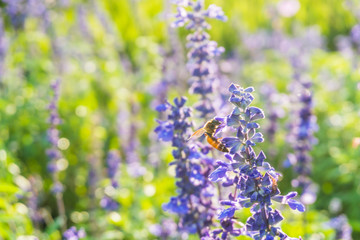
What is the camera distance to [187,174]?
240 centimetres

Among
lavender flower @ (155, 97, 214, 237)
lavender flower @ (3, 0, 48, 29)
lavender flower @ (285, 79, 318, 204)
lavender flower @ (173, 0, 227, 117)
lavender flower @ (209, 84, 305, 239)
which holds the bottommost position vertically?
lavender flower @ (209, 84, 305, 239)

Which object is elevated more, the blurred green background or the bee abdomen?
the blurred green background

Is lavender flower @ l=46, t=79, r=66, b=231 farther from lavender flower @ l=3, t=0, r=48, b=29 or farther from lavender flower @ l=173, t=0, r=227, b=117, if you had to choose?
lavender flower @ l=3, t=0, r=48, b=29

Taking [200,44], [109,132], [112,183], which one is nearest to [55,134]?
[112,183]

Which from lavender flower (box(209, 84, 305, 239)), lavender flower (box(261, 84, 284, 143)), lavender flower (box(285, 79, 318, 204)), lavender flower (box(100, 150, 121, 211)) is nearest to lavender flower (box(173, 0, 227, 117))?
lavender flower (box(209, 84, 305, 239))

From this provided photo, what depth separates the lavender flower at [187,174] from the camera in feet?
7.81

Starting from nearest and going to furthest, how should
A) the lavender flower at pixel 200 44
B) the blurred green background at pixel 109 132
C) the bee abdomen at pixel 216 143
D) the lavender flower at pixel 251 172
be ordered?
the lavender flower at pixel 251 172
the bee abdomen at pixel 216 143
the lavender flower at pixel 200 44
the blurred green background at pixel 109 132

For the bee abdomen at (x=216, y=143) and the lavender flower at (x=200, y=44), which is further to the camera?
the lavender flower at (x=200, y=44)

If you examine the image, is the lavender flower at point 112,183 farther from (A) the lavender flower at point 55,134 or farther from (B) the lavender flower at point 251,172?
(B) the lavender flower at point 251,172

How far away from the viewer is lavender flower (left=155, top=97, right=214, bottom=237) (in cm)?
238

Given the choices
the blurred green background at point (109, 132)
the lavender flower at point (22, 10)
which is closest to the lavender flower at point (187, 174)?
the blurred green background at point (109, 132)

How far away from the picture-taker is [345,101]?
7.11 m

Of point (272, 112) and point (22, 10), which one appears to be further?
point (22, 10)

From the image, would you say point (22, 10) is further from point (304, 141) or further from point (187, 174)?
point (187, 174)
